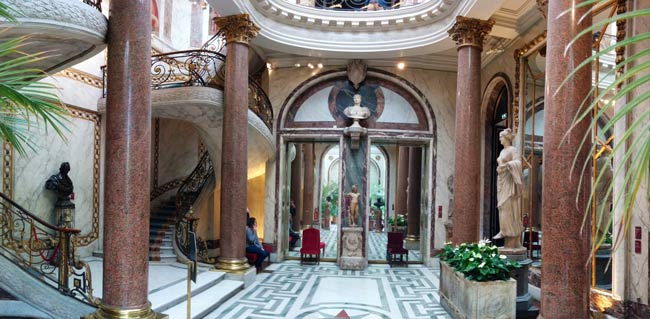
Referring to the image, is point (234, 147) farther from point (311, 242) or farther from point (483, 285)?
point (483, 285)

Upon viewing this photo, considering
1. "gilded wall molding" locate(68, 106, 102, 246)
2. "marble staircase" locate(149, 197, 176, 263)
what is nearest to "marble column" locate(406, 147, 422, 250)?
"marble staircase" locate(149, 197, 176, 263)

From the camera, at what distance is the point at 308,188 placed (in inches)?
798

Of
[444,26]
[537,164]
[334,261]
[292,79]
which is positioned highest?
[444,26]

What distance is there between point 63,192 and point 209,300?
388cm

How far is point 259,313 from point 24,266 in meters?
3.36

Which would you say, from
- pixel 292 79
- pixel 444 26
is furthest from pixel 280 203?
pixel 444 26

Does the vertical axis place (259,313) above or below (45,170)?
below

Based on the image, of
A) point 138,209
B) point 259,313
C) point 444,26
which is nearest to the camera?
point 138,209

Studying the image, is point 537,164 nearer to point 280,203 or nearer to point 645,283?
point 645,283

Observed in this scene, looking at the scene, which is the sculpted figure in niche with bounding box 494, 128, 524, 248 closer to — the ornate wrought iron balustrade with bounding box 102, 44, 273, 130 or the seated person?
the seated person

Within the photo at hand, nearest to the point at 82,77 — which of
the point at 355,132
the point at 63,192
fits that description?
the point at 63,192

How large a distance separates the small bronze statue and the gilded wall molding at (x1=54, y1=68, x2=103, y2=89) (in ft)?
6.27

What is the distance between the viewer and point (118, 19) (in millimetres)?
4867

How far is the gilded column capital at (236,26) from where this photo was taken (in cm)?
878
